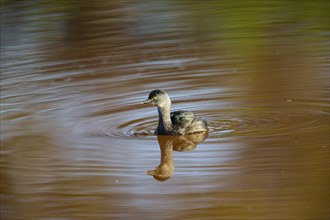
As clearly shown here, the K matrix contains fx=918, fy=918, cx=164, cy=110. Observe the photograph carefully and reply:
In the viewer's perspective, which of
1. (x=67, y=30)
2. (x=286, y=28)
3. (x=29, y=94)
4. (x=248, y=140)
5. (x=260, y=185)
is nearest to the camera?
(x=260, y=185)

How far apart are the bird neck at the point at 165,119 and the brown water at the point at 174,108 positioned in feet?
0.76

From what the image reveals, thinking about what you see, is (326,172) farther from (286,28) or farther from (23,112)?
(286,28)

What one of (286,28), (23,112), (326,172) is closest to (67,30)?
(286,28)

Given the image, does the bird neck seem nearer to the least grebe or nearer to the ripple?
the least grebe

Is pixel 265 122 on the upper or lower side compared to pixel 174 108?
lower

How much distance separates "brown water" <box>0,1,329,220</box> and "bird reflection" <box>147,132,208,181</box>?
31 mm

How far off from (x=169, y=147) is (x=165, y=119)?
57cm

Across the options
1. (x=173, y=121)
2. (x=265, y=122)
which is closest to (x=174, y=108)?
(x=173, y=121)

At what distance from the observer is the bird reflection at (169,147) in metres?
8.74

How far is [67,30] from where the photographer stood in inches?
671

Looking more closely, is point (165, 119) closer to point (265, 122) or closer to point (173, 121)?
point (173, 121)

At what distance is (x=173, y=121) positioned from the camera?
10.4 metres

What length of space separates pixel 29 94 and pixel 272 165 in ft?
15.3

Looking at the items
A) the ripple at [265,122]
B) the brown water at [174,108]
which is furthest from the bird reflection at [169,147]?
the ripple at [265,122]
